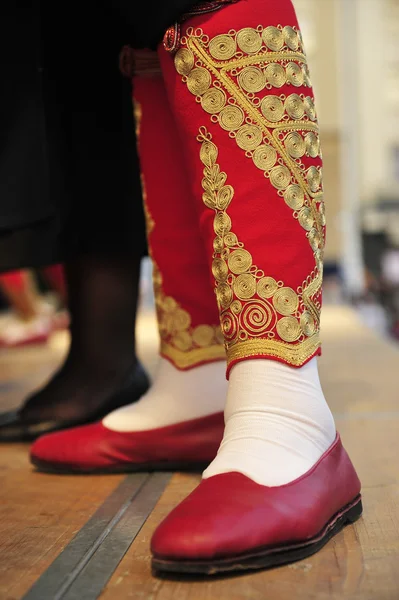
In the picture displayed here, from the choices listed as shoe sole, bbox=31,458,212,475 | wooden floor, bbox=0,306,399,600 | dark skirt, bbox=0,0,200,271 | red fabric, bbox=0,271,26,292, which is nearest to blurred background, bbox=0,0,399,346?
red fabric, bbox=0,271,26,292

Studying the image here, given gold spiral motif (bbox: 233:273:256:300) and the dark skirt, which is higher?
the dark skirt

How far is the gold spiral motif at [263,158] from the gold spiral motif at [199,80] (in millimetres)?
65

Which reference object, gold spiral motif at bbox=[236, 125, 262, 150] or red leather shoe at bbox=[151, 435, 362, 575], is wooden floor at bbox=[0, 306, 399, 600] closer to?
red leather shoe at bbox=[151, 435, 362, 575]

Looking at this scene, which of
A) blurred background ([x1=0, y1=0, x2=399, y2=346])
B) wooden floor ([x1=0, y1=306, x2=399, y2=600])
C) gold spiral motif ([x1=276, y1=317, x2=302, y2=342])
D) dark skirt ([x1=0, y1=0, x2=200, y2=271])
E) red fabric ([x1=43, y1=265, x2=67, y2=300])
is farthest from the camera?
blurred background ([x1=0, y1=0, x2=399, y2=346])

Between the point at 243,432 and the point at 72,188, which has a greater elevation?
the point at 72,188

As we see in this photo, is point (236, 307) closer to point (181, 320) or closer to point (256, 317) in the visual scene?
point (256, 317)

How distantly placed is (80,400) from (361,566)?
51cm

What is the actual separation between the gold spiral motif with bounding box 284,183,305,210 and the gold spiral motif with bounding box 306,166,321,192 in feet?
0.05

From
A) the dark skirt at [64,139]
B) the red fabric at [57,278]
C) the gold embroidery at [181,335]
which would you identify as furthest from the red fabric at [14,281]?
the gold embroidery at [181,335]

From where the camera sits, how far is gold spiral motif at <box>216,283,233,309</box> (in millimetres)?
560

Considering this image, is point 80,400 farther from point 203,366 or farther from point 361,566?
point 361,566

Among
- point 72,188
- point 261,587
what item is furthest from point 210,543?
point 72,188

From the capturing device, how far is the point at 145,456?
735 millimetres

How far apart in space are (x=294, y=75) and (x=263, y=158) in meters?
0.07
